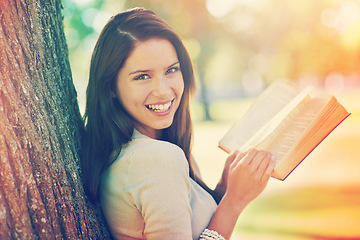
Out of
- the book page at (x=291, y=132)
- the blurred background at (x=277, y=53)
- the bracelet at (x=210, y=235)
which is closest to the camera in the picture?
the bracelet at (x=210, y=235)

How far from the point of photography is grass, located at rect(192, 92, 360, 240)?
5.75 m

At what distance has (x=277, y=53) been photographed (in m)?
32.2

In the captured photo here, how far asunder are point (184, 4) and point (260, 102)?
21.6 metres

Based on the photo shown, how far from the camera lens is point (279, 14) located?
90.3ft

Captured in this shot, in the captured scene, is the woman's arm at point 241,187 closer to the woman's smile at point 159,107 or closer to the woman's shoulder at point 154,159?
the woman's shoulder at point 154,159

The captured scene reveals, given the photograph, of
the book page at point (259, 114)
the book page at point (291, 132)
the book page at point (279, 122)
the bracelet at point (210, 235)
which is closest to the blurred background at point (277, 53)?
the book page at point (259, 114)

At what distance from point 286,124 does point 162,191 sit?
0.83m

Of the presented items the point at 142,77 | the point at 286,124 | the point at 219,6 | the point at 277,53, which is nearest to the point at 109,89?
the point at 142,77

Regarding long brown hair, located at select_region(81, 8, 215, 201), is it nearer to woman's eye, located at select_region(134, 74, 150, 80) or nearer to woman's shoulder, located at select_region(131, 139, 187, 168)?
woman's eye, located at select_region(134, 74, 150, 80)

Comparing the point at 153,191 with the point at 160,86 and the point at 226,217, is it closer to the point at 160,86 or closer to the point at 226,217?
the point at 226,217

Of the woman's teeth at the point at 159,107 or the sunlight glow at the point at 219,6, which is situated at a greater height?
the sunlight glow at the point at 219,6

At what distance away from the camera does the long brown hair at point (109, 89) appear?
1970 millimetres

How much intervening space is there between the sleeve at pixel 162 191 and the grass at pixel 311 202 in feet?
13.4

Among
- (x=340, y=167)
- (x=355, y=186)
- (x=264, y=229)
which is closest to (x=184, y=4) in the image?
(x=340, y=167)
